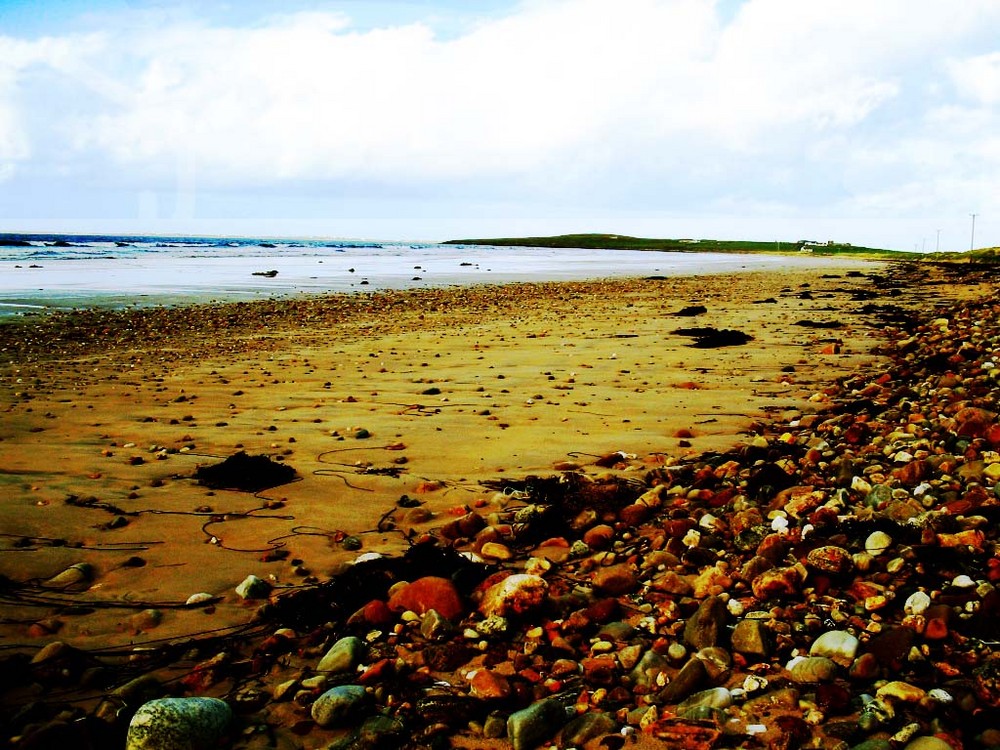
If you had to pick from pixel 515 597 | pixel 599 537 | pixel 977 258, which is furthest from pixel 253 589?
pixel 977 258

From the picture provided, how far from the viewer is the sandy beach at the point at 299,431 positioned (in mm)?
3748

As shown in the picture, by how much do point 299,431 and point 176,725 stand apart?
465cm

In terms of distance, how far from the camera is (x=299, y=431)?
22.6 feet

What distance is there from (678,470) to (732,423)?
1883 millimetres

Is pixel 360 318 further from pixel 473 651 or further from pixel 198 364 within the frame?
pixel 473 651

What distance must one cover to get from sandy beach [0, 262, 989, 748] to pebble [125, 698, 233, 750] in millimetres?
129

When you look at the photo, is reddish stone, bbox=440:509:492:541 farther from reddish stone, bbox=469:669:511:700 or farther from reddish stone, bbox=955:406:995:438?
reddish stone, bbox=955:406:995:438

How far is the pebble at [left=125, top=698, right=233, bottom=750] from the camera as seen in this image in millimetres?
2346

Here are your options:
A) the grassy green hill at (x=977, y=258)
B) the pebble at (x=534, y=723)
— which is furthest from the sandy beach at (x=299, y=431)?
the grassy green hill at (x=977, y=258)

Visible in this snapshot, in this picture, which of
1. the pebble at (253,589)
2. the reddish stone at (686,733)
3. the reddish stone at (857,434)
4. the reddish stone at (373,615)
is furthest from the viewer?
the reddish stone at (857,434)

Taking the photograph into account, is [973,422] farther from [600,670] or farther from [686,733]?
[686,733]

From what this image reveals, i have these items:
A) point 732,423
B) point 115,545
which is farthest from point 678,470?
point 115,545

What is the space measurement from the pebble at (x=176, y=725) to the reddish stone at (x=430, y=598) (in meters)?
1.00

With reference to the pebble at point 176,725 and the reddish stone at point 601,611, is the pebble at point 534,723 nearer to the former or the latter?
the reddish stone at point 601,611
